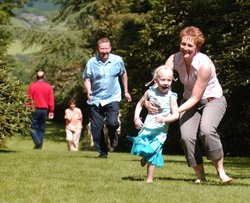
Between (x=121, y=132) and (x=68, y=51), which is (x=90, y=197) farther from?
(x=68, y=51)

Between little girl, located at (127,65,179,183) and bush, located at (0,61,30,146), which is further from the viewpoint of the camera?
bush, located at (0,61,30,146)

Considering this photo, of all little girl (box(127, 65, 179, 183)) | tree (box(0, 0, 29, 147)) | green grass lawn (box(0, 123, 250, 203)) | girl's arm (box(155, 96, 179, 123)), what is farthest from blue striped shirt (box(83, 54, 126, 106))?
girl's arm (box(155, 96, 179, 123))

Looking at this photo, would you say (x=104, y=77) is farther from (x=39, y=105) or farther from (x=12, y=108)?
(x=39, y=105)

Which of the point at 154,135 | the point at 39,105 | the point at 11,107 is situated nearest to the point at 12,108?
the point at 11,107

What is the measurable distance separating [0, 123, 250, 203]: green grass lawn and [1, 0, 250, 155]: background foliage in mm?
11627

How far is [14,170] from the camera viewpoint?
10.3 meters

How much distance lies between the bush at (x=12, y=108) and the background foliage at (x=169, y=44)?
848 centimetres

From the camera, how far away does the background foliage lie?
76.1 feet

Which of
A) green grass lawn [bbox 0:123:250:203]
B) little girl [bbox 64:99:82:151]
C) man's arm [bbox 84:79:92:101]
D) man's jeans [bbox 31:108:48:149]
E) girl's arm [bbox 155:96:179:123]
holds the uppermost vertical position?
girl's arm [bbox 155:96:179:123]

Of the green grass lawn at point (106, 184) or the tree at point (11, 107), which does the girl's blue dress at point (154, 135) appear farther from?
the tree at point (11, 107)

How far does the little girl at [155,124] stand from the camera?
8.87m

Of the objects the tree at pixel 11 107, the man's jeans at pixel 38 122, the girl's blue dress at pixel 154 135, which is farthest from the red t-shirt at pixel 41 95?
the girl's blue dress at pixel 154 135

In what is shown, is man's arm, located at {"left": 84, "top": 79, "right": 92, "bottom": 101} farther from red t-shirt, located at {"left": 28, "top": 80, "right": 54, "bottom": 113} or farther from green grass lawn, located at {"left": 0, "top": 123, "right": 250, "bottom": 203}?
red t-shirt, located at {"left": 28, "top": 80, "right": 54, "bottom": 113}

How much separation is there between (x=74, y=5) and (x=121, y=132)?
55.3ft
